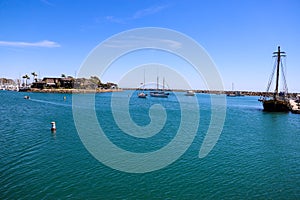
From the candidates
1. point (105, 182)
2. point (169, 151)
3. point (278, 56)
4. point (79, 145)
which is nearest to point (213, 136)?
point (169, 151)

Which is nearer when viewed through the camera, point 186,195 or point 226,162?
point 186,195

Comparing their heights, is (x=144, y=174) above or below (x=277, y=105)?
below

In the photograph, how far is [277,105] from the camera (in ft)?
163

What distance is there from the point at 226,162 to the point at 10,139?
18398mm

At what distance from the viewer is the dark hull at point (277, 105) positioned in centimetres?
4900

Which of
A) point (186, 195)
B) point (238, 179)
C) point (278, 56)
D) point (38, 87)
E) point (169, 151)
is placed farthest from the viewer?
point (38, 87)

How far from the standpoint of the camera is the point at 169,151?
18344 millimetres

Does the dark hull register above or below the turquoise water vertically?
above

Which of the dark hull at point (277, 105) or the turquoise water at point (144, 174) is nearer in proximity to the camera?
the turquoise water at point (144, 174)

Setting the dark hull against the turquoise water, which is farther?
the dark hull

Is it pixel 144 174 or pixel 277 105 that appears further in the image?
pixel 277 105

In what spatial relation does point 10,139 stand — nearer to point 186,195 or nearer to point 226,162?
point 186,195

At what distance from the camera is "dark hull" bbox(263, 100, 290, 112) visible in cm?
4900

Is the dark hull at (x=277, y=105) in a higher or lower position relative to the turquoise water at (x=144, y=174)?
higher
